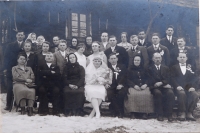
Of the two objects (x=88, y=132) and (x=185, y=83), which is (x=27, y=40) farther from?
(x=185, y=83)

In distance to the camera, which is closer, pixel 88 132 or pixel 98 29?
pixel 88 132

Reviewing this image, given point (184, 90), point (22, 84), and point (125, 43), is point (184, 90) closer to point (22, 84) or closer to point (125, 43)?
point (125, 43)

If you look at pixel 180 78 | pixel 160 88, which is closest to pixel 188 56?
pixel 180 78

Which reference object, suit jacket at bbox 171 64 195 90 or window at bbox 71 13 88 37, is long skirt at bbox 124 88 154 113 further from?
window at bbox 71 13 88 37

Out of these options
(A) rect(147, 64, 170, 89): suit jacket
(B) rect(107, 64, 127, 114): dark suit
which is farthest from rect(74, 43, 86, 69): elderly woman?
(A) rect(147, 64, 170, 89): suit jacket

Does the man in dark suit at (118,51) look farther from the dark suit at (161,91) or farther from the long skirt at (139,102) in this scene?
the long skirt at (139,102)

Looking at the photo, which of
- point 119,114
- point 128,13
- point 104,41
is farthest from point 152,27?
point 119,114
